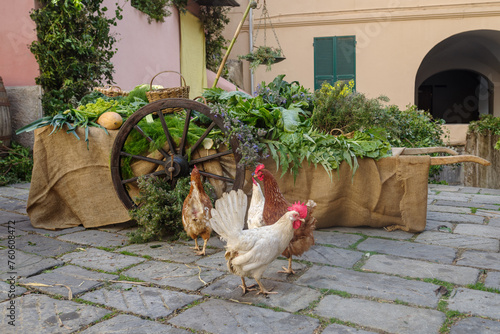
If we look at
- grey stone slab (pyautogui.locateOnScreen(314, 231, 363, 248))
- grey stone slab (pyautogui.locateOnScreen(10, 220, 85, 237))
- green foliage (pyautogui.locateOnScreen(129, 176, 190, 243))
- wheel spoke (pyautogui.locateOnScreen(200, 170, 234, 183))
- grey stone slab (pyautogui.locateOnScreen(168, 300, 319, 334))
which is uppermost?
wheel spoke (pyautogui.locateOnScreen(200, 170, 234, 183))

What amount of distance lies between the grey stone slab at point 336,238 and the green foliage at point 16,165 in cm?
486

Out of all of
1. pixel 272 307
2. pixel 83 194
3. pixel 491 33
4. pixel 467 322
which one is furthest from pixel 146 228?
pixel 491 33

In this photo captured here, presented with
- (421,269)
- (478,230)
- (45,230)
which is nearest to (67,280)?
(45,230)

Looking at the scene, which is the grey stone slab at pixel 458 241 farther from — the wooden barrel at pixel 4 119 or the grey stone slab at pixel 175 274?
the wooden barrel at pixel 4 119

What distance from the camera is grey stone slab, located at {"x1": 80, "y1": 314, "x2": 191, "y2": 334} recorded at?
7.68ft

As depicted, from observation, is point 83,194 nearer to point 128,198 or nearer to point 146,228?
point 128,198

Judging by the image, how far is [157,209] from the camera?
3885mm

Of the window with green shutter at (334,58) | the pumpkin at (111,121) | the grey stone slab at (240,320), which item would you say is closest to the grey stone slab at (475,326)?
the grey stone slab at (240,320)

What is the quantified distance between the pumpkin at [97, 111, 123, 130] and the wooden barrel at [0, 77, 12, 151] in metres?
3.49

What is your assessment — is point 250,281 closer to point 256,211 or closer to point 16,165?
point 256,211

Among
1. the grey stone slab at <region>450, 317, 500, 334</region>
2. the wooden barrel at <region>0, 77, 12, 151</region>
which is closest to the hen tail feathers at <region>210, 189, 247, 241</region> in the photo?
the grey stone slab at <region>450, 317, 500, 334</region>

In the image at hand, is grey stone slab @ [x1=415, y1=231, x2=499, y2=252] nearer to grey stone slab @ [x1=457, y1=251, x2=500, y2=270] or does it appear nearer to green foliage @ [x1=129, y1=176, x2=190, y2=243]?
grey stone slab @ [x1=457, y1=251, x2=500, y2=270]

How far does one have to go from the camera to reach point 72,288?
2912 mm

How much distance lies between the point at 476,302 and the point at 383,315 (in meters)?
0.61
